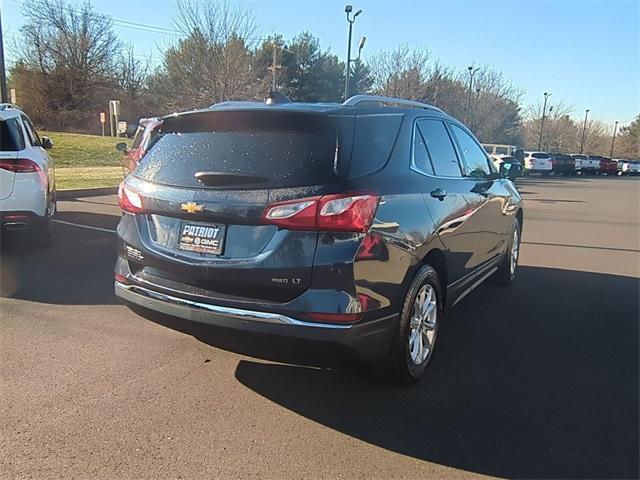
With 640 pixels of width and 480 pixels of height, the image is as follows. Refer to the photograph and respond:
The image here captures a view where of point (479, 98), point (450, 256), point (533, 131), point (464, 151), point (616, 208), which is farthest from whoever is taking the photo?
point (533, 131)

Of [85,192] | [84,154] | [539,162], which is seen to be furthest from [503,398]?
[539,162]

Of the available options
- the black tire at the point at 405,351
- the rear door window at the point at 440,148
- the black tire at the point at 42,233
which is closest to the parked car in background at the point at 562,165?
the black tire at the point at 42,233

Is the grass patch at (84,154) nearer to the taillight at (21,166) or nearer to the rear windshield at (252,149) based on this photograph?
the taillight at (21,166)

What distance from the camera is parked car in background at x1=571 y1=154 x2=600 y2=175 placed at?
48.3 m

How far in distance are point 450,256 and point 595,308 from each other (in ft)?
8.05

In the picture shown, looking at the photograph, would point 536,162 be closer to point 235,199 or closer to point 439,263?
point 439,263

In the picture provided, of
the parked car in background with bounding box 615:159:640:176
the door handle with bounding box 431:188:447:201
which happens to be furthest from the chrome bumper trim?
the parked car in background with bounding box 615:159:640:176

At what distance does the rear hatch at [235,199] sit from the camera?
2852 millimetres

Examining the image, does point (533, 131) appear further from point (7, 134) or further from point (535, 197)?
point (7, 134)

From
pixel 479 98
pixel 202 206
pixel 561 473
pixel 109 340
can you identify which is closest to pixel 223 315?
pixel 202 206

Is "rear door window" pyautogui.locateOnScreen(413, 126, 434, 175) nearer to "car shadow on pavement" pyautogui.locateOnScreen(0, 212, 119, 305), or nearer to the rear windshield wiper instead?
the rear windshield wiper

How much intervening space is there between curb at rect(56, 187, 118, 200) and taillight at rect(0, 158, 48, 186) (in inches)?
253

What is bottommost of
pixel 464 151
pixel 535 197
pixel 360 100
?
pixel 535 197

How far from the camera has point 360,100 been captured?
356 centimetres
